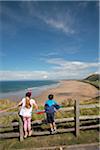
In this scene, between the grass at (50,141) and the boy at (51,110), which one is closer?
the grass at (50,141)

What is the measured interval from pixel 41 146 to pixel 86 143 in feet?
5.33

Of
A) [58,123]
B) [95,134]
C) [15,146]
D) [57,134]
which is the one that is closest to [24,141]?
[15,146]

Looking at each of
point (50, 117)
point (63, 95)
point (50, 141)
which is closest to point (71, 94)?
point (63, 95)

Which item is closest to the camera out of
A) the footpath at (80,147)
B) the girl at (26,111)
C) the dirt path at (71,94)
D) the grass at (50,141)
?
the footpath at (80,147)

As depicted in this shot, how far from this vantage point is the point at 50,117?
7.45 metres

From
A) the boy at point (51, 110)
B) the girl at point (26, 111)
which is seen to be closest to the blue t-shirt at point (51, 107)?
the boy at point (51, 110)

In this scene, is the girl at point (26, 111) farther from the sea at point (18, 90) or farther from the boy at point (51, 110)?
the sea at point (18, 90)

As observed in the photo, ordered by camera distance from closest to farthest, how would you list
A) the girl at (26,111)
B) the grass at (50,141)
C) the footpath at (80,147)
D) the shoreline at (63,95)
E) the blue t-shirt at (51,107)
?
1. the footpath at (80,147)
2. the grass at (50,141)
3. the girl at (26,111)
4. the blue t-shirt at (51,107)
5. the shoreline at (63,95)

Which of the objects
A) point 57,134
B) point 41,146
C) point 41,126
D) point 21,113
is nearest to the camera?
point 41,146

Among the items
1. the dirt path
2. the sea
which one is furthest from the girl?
the sea

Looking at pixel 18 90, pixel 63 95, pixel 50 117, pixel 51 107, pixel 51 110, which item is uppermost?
pixel 51 107

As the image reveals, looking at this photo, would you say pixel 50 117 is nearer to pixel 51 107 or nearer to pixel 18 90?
pixel 51 107

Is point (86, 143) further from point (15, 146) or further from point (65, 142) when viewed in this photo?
point (15, 146)

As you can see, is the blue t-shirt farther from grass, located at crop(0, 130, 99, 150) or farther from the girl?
grass, located at crop(0, 130, 99, 150)
